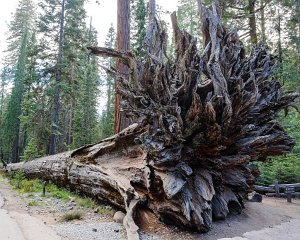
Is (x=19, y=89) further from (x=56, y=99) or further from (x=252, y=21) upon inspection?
(x=252, y=21)

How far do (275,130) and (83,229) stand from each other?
17.4ft

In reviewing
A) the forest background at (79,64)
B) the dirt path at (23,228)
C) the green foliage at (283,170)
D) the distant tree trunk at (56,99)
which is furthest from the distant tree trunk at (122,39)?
the distant tree trunk at (56,99)

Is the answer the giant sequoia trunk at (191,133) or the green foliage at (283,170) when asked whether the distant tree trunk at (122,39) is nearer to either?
the giant sequoia trunk at (191,133)

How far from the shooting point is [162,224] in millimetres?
5480

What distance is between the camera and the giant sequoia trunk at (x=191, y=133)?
5.51 metres

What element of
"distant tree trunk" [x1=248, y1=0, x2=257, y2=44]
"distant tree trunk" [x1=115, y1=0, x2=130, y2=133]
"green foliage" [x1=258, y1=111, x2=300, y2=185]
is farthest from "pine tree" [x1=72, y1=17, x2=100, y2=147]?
"green foliage" [x1=258, y1=111, x2=300, y2=185]

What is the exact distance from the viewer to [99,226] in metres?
5.31

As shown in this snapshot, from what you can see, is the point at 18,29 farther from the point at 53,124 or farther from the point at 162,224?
the point at 162,224

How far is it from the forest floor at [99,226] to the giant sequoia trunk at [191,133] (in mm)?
297

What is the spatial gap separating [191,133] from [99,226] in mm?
2598

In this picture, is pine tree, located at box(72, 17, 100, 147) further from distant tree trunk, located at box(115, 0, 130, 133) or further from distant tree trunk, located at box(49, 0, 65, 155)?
distant tree trunk, located at box(115, 0, 130, 133)

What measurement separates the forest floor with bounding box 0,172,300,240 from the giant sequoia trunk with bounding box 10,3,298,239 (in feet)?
0.97

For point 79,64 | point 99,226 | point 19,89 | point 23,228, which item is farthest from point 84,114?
point 23,228

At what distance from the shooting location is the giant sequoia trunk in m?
5.51
